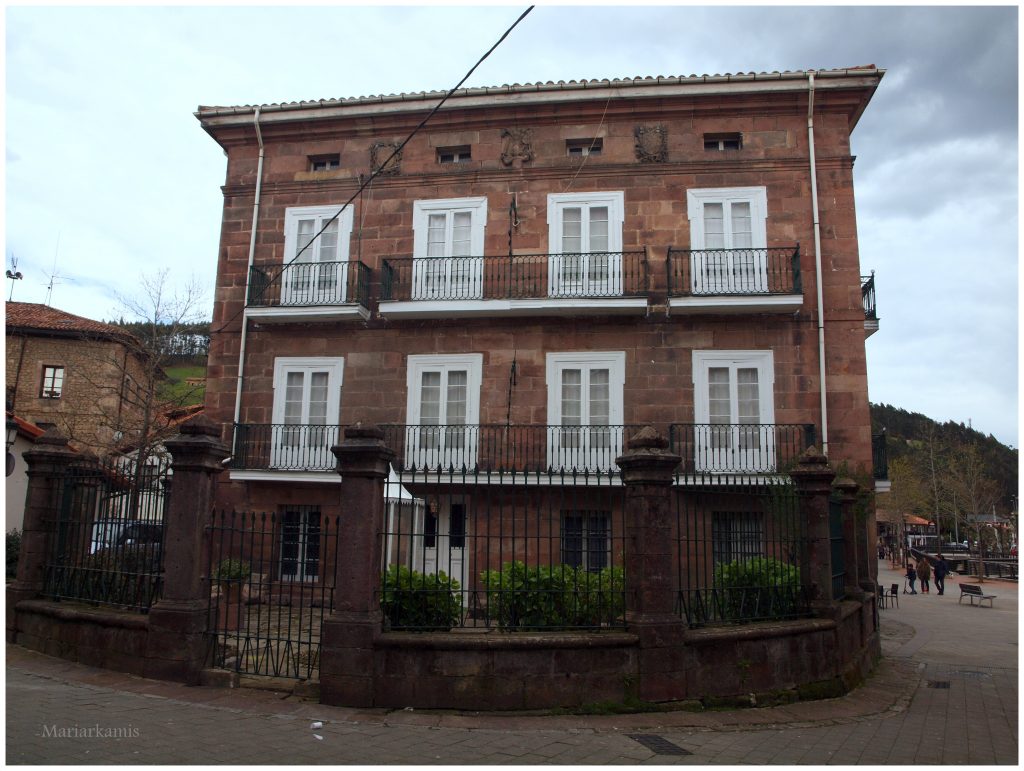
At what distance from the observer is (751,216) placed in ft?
54.2

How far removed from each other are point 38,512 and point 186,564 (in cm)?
346

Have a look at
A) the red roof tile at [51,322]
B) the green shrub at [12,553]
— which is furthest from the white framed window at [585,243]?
the red roof tile at [51,322]

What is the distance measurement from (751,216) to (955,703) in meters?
10.5

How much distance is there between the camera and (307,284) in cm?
1745

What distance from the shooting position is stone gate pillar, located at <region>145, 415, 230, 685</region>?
8.05m

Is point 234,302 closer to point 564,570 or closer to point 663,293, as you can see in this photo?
point 663,293

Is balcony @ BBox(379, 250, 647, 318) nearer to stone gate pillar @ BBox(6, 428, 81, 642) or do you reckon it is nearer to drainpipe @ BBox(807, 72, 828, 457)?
drainpipe @ BBox(807, 72, 828, 457)

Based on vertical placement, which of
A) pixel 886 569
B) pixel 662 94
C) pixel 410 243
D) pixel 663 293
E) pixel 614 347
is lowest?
pixel 886 569

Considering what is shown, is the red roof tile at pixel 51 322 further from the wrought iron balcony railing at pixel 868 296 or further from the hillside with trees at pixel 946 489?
the hillside with trees at pixel 946 489

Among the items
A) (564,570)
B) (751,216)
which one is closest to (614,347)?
(751,216)

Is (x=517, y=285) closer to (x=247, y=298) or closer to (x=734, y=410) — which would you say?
(x=734, y=410)

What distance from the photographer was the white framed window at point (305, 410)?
16.8 meters

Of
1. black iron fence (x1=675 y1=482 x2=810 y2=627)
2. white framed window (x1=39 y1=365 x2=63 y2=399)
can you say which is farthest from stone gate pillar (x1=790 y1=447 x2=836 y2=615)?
white framed window (x1=39 y1=365 x2=63 y2=399)

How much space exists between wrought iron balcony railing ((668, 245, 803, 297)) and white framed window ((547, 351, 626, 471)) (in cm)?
216
